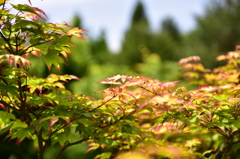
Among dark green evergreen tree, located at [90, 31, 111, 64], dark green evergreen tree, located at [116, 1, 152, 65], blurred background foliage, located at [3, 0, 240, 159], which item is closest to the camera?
blurred background foliage, located at [3, 0, 240, 159]

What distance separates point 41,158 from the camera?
216 cm

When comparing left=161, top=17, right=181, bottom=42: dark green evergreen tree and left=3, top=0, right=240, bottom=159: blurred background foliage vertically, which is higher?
left=161, top=17, right=181, bottom=42: dark green evergreen tree

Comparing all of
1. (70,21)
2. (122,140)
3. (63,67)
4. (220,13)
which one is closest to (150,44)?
(220,13)

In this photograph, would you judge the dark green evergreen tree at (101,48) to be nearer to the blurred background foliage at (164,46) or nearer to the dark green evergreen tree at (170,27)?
A: the blurred background foliage at (164,46)

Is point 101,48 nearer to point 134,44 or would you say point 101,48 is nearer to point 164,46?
point 134,44

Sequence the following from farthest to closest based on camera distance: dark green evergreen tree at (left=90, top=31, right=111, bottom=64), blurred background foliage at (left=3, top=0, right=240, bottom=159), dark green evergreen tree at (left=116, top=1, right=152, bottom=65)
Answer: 1. dark green evergreen tree at (left=90, top=31, right=111, bottom=64)
2. dark green evergreen tree at (left=116, top=1, right=152, bottom=65)
3. blurred background foliage at (left=3, top=0, right=240, bottom=159)

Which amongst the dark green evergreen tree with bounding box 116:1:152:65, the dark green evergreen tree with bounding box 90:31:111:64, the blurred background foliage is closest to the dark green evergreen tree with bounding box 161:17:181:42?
the dark green evergreen tree with bounding box 90:31:111:64

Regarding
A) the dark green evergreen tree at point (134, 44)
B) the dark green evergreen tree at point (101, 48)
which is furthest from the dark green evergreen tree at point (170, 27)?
the dark green evergreen tree at point (134, 44)

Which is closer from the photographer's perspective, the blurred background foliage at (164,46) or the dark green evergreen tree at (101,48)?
the blurred background foliage at (164,46)

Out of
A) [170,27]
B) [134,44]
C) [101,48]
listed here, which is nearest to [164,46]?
[134,44]

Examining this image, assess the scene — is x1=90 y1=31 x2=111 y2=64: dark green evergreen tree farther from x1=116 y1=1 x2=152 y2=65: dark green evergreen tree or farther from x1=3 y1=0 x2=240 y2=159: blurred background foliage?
x1=116 y1=1 x2=152 y2=65: dark green evergreen tree

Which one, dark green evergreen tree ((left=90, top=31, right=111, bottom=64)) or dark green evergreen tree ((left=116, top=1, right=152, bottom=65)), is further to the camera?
dark green evergreen tree ((left=90, top=31, right=111, bottom=64))

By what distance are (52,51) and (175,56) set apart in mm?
21720

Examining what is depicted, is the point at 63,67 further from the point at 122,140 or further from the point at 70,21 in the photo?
the point at 70,21
